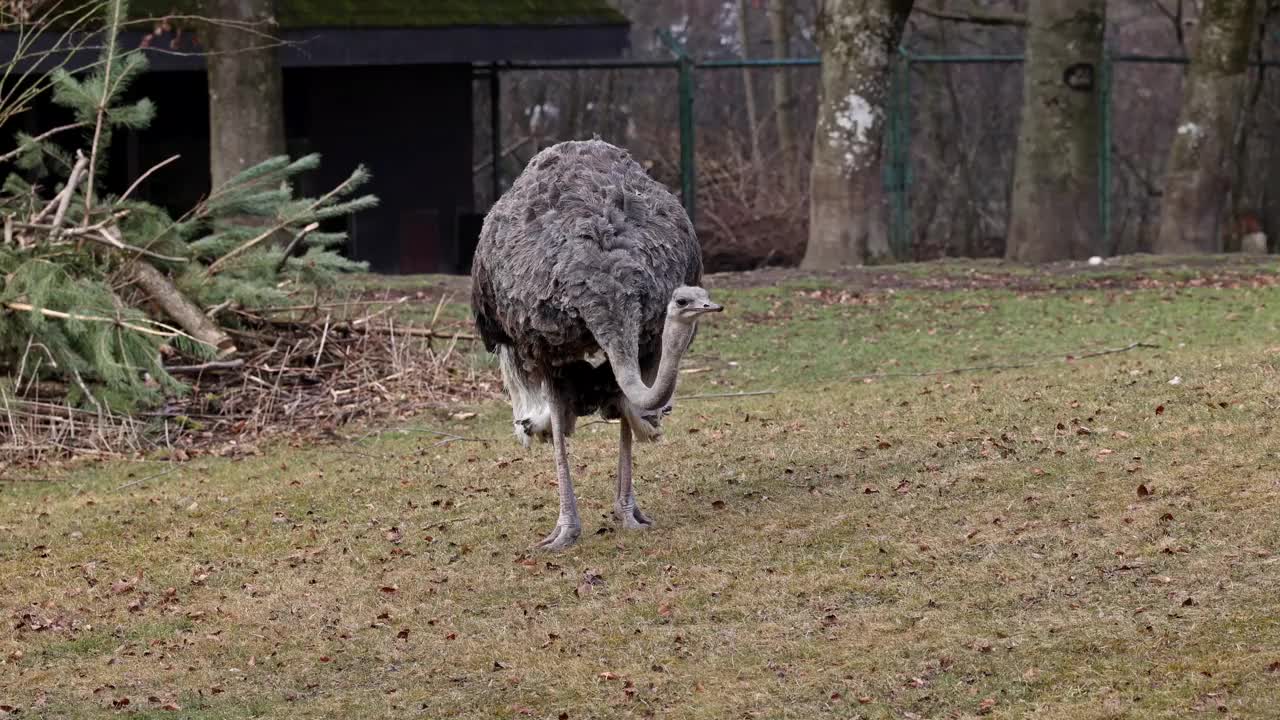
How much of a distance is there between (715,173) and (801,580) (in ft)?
69.3

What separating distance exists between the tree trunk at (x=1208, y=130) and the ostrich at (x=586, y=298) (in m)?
13.4

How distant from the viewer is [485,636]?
741 cm

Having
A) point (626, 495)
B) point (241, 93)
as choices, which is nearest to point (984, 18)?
point (241, 93)

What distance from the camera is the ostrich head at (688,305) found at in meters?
7.45

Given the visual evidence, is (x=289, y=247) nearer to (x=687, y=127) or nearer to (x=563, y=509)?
(x=563, y=509)

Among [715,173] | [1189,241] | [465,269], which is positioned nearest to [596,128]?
[715,173]

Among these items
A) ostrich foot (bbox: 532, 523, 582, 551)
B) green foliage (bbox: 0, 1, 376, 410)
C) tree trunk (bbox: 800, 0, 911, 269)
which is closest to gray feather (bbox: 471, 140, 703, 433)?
ostrich foot (bbox: 532, 523, 582, 551)

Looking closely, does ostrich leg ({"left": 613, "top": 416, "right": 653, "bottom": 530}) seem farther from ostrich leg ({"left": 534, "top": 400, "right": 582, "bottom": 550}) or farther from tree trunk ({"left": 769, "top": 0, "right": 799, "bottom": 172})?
tree trunk ({"left": 769, "top": 0, "right": 799, "bottom": 172})

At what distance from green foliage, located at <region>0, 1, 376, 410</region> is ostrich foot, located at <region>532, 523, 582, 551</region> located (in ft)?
13.6

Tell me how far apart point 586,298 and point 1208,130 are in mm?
14751

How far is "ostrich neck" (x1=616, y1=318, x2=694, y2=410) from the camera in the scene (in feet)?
24.7

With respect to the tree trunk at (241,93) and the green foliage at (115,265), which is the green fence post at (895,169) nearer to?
the tree trunk at (241,93)

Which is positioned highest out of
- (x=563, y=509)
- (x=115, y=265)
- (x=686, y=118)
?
(x=686, y=118)

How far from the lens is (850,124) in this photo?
19.3 m
